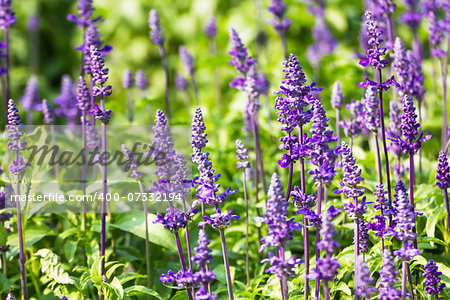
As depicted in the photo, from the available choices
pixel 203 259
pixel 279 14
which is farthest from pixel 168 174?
pixel 279 14

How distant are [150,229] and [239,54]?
1406 mm

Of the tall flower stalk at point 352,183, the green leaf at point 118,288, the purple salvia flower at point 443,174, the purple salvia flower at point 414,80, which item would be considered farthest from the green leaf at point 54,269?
the purple salvia flower at point 414,80

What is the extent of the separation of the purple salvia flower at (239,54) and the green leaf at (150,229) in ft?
4.15

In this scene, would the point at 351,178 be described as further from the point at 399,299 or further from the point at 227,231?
the point at 227,231

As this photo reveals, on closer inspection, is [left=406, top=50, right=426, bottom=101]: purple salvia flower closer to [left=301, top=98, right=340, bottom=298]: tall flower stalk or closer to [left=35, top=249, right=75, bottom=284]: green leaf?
[left=301, top=98, right=340, bottom=298]: tall flower stalk

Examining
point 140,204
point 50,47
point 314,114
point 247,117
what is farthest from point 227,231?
point 50,47

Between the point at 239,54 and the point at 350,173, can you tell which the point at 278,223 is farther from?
the point at 239,54

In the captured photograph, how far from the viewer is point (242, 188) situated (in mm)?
4695

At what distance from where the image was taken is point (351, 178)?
2762mm

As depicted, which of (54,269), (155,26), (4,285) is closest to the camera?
(54,269)

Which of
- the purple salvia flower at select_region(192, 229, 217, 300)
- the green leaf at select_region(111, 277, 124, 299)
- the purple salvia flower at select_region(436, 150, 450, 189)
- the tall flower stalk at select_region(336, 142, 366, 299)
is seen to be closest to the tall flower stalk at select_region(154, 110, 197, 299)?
the purple salvia flower at select_region(192, 229, 217, 300)

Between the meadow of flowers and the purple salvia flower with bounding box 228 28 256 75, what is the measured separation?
16mm

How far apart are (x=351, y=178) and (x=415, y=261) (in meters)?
0.92

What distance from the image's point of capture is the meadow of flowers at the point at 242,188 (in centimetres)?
277
